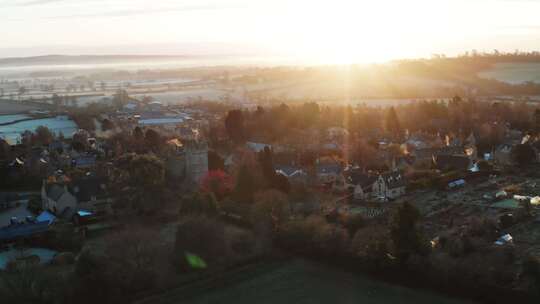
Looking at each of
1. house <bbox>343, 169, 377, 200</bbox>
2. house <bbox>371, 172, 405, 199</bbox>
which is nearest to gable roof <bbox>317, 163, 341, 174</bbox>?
house <bbox>343, 169, 377, 200</bbox>

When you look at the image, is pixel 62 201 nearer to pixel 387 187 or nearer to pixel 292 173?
pixel 292 173

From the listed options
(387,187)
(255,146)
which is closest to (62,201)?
(387,187)

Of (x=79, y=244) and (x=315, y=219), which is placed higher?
(x=315, y=219)

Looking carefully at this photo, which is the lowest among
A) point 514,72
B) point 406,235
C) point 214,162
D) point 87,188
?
point 87,188

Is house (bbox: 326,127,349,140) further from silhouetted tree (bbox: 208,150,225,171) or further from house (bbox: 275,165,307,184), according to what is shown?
silhouetted tree (bbox: 208,150,225,171)

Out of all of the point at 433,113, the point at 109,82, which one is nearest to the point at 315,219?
the point at 433,113

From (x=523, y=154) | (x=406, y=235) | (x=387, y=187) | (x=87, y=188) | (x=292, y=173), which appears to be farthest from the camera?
(x=523, y=154)

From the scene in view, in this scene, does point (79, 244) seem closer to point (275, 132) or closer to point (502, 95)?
point (275, 132)
